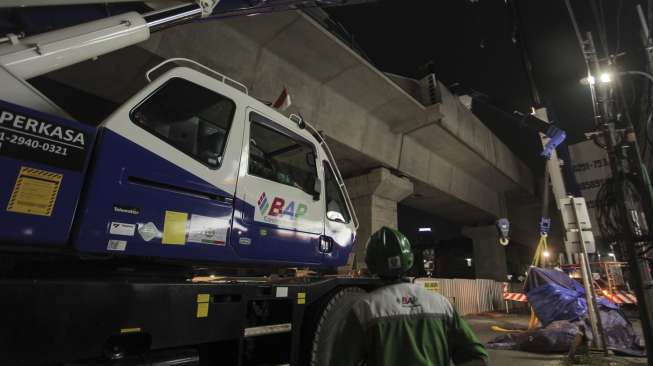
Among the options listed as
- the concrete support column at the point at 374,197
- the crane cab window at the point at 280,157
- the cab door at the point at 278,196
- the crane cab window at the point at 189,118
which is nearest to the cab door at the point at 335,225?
the cab door at the point at 278,196

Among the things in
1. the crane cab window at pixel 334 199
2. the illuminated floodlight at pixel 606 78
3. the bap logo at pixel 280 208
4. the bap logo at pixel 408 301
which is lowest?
the bap logo at pixel 408 301

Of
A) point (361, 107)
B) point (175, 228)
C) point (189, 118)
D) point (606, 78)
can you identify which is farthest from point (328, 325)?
point (606, 78)

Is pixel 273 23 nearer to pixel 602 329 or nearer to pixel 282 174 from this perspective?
pixel 282 174

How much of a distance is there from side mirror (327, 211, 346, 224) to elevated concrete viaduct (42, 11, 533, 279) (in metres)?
4.18

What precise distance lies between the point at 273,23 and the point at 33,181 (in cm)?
575

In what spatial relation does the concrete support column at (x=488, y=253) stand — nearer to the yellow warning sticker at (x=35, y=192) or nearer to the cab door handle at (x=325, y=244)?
the cab door handle at (x=325, y=244)

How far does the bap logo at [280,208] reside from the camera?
3.49 metres

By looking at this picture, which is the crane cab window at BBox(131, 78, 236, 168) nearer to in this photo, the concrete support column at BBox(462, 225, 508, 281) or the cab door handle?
the cab door handle

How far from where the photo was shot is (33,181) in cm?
216

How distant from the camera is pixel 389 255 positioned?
2.02 m

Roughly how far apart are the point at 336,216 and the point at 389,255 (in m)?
2.40

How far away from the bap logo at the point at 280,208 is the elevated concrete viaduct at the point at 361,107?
13.3 feet

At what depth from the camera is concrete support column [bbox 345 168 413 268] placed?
37.2 feet

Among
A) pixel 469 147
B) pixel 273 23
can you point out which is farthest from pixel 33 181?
pixel 469 147
